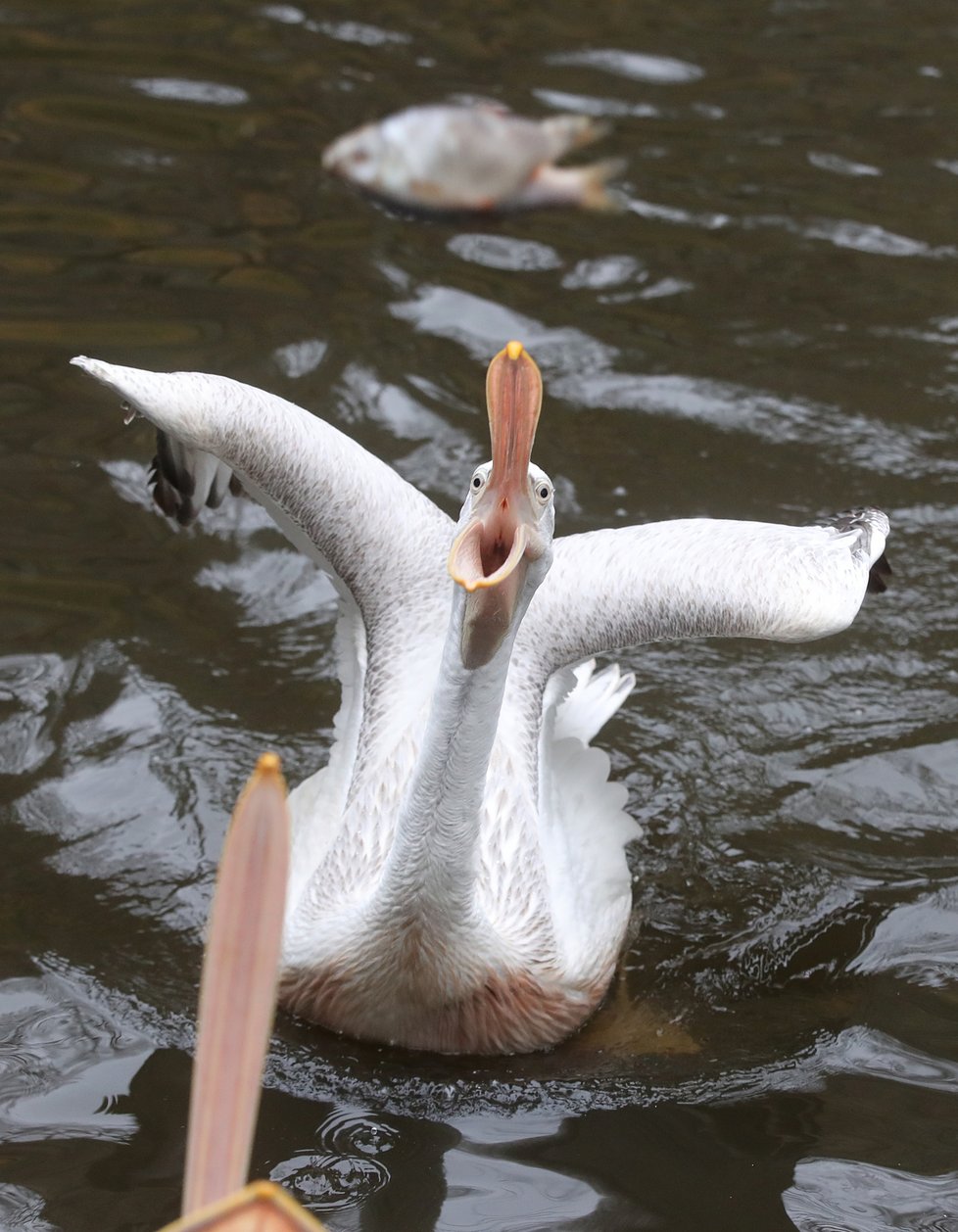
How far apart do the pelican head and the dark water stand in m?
1.20

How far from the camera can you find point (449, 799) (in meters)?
3.64

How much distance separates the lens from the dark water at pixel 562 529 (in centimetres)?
366

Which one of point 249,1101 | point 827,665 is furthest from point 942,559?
point 249,1101

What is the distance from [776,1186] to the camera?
354cm

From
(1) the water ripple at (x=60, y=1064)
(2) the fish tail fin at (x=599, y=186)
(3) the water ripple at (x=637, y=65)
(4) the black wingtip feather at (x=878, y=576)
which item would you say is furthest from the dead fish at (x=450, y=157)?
(1) the water ripple at (x=60, y=1064)

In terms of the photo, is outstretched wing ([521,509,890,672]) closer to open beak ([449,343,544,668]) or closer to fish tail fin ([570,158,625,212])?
open beak ([449,343,544,668])

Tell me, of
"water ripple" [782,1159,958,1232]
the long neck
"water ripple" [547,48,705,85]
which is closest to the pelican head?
the long neck

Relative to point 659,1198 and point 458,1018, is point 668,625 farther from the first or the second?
point 659,1198

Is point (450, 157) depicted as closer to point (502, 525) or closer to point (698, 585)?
point (698, 585)

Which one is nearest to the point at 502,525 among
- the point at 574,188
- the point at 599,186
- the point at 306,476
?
the point at 306,476

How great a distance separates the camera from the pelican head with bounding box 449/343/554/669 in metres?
3.03

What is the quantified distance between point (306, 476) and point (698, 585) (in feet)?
3.58

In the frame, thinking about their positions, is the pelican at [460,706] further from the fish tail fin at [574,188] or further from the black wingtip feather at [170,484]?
the fish tail fin at [574,188]

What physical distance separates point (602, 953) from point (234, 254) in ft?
13.5
